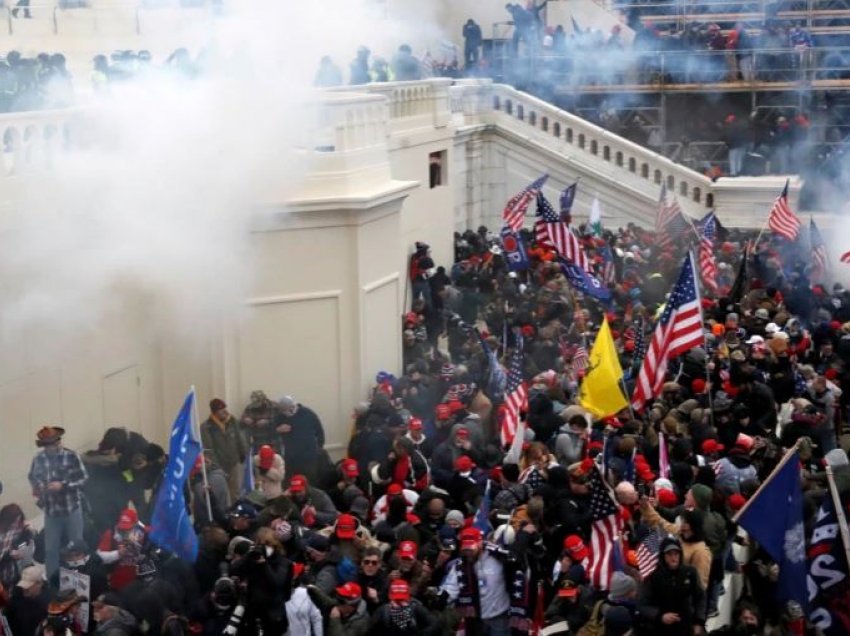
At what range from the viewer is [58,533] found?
10.9 metres

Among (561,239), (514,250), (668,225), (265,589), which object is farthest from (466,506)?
(668,225)

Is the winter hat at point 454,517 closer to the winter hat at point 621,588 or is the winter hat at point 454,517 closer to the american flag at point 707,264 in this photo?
the winter hat at point 621,588

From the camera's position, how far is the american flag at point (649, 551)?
32.7 feet

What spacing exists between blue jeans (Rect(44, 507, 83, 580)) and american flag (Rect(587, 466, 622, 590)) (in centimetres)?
318

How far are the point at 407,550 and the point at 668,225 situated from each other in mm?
11566

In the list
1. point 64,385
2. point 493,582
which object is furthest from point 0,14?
point 493,582

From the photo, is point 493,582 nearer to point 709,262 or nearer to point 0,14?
point 709,262

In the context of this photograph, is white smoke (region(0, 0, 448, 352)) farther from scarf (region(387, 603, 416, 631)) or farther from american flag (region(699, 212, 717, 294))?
american flag (region(699, 212, 717, 294))

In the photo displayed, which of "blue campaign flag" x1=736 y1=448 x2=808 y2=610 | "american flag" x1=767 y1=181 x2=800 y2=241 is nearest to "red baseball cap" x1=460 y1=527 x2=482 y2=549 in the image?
"blue campaign flag" x1=736 y1=448 x2=808 y2=610

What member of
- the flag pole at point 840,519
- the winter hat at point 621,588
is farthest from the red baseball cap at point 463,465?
the flag pole at point 840,519

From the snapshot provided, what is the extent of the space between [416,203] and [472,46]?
29.0 feet

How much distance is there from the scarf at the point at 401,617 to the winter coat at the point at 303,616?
16.1 inches

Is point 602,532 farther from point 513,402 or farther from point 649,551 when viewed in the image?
point 513,402

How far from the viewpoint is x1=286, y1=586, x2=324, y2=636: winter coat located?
31.2 feet
